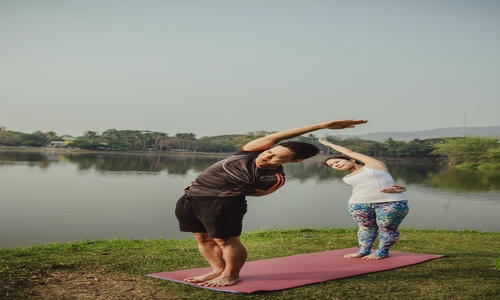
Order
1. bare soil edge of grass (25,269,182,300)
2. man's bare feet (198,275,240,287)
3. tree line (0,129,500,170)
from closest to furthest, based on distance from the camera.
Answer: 1. bare soil edge of grass (25,269,182,300)
2. man's bare feet (198,275,240,287)
3. tree line (0,129,500,170)

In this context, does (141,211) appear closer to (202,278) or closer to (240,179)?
(202,278)

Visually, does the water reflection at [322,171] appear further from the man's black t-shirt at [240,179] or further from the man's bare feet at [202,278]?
the man's black t-shirt at [240,179]

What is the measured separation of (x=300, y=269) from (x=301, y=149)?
1746 mm

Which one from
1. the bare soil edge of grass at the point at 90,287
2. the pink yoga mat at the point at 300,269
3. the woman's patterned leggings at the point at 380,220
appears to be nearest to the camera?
the bare soil edge of grass at the point at 90,287

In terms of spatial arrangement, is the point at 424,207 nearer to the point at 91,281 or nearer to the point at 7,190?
the point at 7,190

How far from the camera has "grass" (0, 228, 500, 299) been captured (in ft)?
17.1

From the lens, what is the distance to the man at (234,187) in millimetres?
5215

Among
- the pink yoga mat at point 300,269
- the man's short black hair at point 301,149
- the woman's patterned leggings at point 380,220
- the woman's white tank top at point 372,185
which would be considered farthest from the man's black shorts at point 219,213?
the woman's patterned leggings at point 380,220

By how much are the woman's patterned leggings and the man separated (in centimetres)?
197

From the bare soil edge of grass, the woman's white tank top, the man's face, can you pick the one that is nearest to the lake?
the woman's white tank top

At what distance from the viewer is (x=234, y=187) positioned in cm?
529

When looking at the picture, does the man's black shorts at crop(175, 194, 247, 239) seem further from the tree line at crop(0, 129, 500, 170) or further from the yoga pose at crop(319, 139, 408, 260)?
the tree line at crop(0, 129, 500, 170)

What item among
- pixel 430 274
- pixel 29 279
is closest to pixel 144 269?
pixel 29 279

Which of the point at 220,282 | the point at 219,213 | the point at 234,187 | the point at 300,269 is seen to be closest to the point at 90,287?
the point at 220,282
